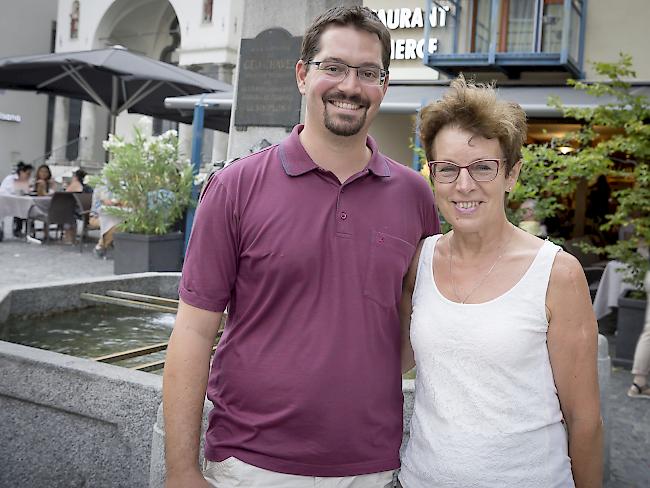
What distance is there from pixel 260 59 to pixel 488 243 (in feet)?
16.2

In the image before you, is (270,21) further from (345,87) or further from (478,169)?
(478,169)

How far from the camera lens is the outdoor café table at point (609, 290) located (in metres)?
8.57

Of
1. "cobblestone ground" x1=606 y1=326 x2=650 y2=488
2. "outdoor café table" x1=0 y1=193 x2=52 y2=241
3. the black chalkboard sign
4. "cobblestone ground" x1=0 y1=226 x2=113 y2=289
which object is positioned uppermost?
the black chalkboard sign

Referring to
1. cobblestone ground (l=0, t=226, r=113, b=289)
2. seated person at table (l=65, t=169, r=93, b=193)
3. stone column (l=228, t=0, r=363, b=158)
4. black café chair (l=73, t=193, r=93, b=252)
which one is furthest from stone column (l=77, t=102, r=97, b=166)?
stone column (l=228, t=0, r=363, b=158)

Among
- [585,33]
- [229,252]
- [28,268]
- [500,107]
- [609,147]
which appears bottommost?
[28,268]

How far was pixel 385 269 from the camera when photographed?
6.58ft

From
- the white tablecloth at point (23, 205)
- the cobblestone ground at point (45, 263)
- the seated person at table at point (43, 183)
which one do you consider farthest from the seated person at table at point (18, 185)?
the cobblestone ground at point (45, 263)

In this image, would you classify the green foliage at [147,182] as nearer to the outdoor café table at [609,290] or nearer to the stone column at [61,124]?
the outdoor café table at [609,290]

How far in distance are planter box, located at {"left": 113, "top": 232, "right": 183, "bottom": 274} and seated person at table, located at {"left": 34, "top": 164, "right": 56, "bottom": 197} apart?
5.51 m

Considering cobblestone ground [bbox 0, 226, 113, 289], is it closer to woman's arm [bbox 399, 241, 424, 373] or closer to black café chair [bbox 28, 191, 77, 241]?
black café chair [bbox 28, 191, 77, 241]

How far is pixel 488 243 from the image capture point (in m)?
2.03

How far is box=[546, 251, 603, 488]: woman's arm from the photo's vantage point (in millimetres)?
1848

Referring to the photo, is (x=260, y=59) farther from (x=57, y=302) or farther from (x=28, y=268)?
(x=28, y=268)

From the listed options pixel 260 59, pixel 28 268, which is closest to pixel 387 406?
pixel 260 59
